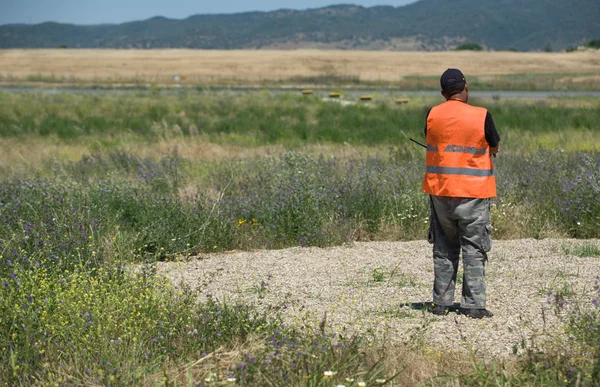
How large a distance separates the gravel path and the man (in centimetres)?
25

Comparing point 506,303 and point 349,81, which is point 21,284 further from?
point 349,81

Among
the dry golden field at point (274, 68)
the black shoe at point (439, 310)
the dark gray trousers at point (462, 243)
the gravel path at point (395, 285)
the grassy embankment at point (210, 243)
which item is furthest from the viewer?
the dry golden field at point (274, 68)

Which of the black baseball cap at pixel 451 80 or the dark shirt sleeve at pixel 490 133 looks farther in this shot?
the black baseball cap at pixel 451 80

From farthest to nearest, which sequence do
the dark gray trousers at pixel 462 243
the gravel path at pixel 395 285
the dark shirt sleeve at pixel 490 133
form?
the dark gray trousers at pixel 462 243 → the dark shirt sleeve at pixel 490 133 → the gravel path at pixel 395 285

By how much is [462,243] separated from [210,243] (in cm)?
357

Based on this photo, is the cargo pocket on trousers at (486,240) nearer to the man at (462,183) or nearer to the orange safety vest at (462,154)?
the man at (462,183)

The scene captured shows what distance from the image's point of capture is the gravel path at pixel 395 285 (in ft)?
18.9

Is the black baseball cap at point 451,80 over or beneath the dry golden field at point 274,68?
over

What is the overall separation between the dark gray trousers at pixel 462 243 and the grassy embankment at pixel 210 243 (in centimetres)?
73

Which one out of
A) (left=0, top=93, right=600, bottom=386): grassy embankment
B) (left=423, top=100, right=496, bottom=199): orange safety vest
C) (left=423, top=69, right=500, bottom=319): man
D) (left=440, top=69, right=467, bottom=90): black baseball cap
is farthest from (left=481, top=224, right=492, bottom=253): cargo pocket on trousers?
(left=440, top=69, right=467, bottom=90): black baseball cap

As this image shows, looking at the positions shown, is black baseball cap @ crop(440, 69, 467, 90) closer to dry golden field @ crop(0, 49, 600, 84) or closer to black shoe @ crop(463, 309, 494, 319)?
black shoe @ crop(463, 309, 494, 319)

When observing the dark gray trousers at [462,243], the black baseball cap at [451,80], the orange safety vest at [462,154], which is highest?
the black baseball cap at [451,80]

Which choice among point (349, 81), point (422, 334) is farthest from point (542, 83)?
point (422, 334)

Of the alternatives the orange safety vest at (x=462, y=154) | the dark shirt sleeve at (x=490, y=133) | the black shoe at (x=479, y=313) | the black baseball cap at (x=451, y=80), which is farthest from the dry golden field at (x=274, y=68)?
the black shoe at (x=479, y=313)
